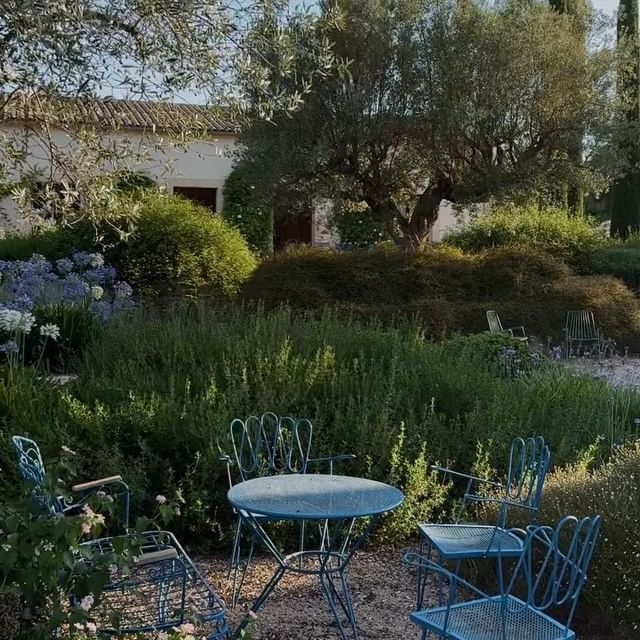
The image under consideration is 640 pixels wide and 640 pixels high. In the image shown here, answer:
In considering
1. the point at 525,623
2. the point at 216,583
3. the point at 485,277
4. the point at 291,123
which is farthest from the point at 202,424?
the point at 485,277

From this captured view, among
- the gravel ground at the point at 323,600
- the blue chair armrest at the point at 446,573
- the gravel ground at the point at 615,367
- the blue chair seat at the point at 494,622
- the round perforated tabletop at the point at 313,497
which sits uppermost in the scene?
the round perforated tabletop at the point at 313,497

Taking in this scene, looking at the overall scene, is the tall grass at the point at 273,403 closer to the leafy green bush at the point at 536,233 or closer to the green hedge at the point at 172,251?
the green hedge at the point at 172,251

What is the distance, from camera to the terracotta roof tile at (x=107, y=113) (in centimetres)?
478

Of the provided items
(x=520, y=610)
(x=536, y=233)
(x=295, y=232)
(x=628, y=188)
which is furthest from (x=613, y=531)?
(x=295, y=232)

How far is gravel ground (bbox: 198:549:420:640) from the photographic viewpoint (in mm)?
3268

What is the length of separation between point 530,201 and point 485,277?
128cm

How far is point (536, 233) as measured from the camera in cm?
1511

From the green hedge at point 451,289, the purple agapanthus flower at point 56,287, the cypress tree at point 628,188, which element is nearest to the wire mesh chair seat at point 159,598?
the purple agapanthus flower at point 56,287

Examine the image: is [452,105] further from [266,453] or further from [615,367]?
[266,453]

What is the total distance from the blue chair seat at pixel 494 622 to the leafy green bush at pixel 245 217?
16.3 metres

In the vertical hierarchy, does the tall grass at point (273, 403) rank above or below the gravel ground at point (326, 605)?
above

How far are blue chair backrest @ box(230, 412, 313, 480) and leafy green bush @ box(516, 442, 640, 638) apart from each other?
47.2 inches

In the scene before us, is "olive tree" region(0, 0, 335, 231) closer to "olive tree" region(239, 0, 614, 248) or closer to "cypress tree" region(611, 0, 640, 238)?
"olive tree" region(239, 0, 614, 248)

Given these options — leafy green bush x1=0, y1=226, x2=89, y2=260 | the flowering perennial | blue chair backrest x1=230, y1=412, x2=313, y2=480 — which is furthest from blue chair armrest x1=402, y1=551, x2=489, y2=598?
leafy green bush x1=0, y1=226, x2=89, y2=260
